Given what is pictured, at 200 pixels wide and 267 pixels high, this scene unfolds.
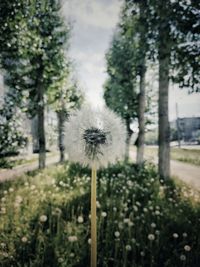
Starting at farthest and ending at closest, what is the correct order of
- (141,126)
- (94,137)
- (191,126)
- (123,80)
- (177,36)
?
(123,80)
(191,126)
(141,126)
(177,36)
(94,137)

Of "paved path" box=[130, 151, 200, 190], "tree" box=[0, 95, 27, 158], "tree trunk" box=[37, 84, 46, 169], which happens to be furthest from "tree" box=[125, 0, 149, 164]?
"tree trunk" box=[37, 84, 46, 169]

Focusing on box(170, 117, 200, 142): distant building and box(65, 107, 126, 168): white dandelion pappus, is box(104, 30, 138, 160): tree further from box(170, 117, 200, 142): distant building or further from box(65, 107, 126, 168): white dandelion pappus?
box(65, 107, 126, 168): white dandelion pappus

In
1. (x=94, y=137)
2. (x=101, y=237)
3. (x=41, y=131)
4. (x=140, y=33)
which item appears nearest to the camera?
(x=94, y=137)

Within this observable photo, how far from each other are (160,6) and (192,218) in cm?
412

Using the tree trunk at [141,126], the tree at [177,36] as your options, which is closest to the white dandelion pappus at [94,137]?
the tree at [177,36]

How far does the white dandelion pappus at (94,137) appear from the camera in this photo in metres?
2.62

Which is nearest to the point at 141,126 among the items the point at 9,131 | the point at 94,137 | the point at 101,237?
the point at 9,131

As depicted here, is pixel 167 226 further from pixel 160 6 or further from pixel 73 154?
pixel 160 6

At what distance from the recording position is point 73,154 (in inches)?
105

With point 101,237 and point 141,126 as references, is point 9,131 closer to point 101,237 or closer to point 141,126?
point 101,237

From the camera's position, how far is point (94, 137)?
2.63 meters

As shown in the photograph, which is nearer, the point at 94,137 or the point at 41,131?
the point at 94,137

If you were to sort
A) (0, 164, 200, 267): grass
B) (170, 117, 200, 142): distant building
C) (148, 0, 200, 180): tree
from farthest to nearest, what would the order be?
(170, 117, 200, 142): distant building → (148, 0, 200, 180): tree → (0, 164, 200, 267): grass

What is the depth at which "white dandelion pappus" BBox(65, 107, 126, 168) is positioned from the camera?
2617 mm
